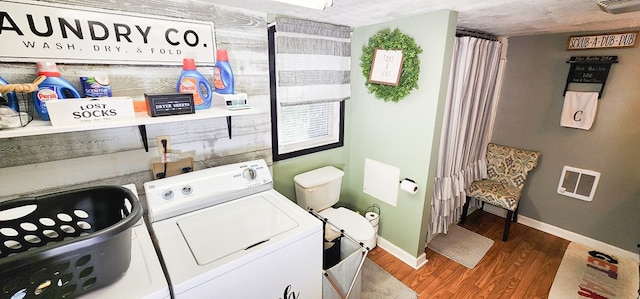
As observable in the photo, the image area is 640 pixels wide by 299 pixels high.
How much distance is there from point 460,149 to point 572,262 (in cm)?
139

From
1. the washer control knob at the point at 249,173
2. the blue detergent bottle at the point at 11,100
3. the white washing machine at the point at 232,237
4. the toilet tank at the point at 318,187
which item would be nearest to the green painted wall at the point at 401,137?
the toilet tank at the point at 318,187

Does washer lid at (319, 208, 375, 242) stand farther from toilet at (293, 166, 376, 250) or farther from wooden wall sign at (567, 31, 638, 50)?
wooden wall sign at (567, 31, 638, 50)

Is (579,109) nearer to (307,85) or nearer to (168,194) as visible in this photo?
(307,85)

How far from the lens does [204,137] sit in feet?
5.34

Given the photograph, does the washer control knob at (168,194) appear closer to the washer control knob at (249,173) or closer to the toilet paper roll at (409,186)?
the washer control knob at (249,173)

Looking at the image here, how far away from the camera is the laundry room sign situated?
1.08 m

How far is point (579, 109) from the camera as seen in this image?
2.38 meters

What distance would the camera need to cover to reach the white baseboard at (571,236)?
2.37 m

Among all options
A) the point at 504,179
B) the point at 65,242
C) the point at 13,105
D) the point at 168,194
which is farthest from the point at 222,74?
the point at 504,179

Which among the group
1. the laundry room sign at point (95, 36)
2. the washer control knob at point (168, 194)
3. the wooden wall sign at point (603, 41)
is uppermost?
the wooden wall sign at point (603, 41)

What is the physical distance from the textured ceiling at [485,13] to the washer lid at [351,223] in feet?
4.90

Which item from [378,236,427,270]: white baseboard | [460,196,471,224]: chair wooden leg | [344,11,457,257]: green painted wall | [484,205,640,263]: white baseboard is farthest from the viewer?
[460,196,471,224]: chair wooden leg

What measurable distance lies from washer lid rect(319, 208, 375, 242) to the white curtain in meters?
0.66

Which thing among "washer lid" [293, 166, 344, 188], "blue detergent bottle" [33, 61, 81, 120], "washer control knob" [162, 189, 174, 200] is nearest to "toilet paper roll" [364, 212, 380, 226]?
"washer lid" [293, 166, 344, 188]
